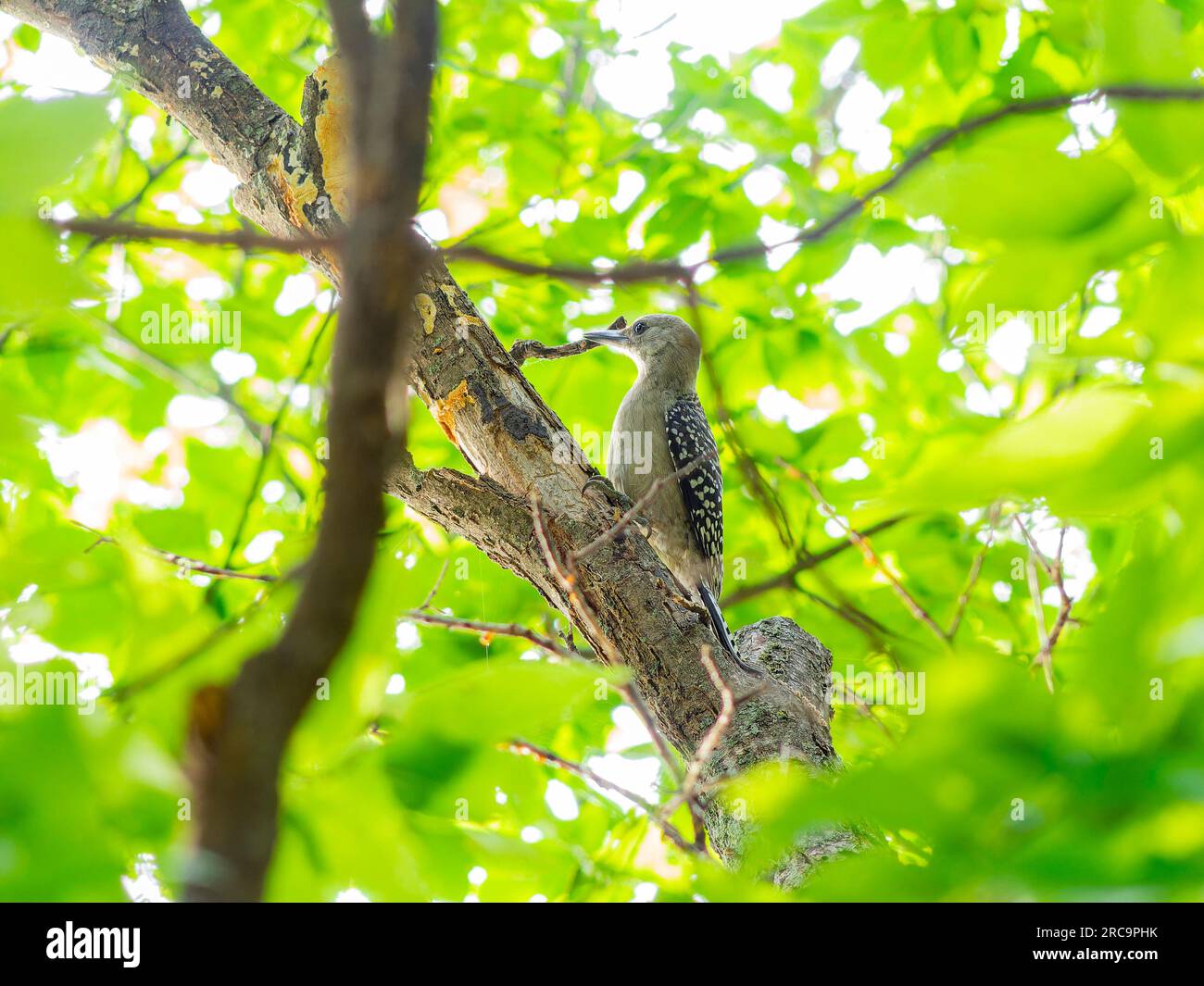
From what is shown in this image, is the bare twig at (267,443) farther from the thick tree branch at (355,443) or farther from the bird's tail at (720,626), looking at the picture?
the thick tree branch at (355,443)

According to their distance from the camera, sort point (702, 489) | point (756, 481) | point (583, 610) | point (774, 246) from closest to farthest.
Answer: point (774, 246) → point (583, 610) → point (756, 481) → point (702, 489)

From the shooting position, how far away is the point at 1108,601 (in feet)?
2.51

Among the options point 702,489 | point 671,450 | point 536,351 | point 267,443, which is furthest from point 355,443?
point 671,450

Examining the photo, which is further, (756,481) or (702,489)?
(702,489)

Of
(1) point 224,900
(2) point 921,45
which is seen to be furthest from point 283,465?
(1) point 224,900

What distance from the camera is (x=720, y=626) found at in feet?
12.6

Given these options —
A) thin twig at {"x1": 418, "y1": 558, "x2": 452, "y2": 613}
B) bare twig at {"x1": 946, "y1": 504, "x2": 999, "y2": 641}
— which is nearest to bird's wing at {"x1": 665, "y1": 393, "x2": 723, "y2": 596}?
bare twig at {"x1": 946, "y1": 504, "x2": 999, "y2": 641}

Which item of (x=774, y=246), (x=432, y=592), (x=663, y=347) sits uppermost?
(x=663, y=347)

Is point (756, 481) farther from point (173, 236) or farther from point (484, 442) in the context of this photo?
point (173, 236)

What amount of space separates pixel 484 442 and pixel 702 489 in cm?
250

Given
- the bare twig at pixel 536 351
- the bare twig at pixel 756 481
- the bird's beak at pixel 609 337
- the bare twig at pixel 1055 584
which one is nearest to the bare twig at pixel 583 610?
the bare twig at pixel 536 351

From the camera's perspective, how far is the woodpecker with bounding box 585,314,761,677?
5.52 m

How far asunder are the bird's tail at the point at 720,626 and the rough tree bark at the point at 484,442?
0.09m
